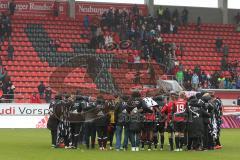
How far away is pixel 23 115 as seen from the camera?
3931cm

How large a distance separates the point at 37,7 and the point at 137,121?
31239 mm

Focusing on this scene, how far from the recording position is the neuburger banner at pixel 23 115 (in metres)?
38.8

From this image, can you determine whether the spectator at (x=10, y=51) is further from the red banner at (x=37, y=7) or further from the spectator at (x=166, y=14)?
the spectator at (x=166, y=14)

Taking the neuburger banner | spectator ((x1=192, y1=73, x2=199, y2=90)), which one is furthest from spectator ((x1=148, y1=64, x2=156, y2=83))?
the neuburger banner

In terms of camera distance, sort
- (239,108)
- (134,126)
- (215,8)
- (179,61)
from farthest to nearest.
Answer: (215,8)
(179,61)
(239,108)
(134,126)

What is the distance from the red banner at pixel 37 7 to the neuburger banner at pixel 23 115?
523 inches

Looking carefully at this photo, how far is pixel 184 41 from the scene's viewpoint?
173ft

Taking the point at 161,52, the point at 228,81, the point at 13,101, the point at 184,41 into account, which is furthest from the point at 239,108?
the point at 13,101

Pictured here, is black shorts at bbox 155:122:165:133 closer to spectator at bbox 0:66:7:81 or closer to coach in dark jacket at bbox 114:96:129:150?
coach in dark jacket at bbox 114:96:129:150

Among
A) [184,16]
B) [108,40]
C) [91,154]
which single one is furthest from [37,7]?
[91,154]

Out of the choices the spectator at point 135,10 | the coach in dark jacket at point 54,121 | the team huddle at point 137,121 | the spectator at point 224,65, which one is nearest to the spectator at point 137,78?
the spectator at point 224,65

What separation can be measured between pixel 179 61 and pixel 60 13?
10112 mm

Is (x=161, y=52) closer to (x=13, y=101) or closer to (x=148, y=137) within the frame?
(x=13, y=101)

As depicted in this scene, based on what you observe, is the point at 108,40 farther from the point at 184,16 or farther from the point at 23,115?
the point at 23,115
